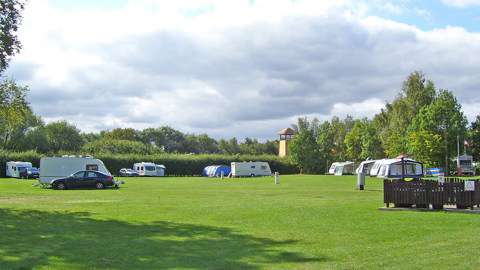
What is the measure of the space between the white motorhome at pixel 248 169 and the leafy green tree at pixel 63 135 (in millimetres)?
53566

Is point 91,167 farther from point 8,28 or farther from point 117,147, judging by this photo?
point 117,147

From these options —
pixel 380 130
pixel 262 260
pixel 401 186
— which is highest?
pixel 380 130

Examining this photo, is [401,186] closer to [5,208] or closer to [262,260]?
[262,260]

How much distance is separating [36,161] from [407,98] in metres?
52.3

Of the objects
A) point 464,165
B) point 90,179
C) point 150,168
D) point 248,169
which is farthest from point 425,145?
point 90,179

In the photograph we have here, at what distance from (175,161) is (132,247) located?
78.2m

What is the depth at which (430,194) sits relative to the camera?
18797 millimetres

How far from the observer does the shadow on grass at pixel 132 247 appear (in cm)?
1000

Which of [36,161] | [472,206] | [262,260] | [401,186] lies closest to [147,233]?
[262,260]

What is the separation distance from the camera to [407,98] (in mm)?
77250

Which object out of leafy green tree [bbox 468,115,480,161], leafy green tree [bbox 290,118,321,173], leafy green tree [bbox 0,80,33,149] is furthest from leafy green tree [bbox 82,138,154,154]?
leafy green tree [bbox 0,80,33,149]

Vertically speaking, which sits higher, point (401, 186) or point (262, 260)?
point (401, 186)

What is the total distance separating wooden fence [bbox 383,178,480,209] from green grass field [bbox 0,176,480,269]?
3.10ft

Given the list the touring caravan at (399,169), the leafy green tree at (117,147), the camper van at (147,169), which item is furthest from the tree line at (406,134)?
the leafy green tree at (117,147)
